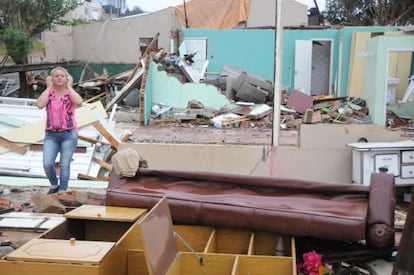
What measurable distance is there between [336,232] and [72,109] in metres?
3.06

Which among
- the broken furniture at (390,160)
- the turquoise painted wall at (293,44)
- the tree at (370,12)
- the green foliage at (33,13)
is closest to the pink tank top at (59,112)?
the broken furniture at (390,160)

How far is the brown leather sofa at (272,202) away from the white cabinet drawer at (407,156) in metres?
2.70

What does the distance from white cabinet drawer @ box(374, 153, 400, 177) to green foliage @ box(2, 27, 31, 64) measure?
486 inches

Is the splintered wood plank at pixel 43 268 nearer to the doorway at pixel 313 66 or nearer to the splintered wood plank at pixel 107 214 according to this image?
the splintered wood plank at pixel 107 214

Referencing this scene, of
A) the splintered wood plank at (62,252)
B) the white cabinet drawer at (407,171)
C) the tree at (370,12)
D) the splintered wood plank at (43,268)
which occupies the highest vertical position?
the tree at (370,12)

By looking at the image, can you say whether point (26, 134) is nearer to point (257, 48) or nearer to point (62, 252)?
point (62, 252)

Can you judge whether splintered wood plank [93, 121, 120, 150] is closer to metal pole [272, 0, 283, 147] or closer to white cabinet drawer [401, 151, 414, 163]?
metal pole [272, 0, 283, 147]

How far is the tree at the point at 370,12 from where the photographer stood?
2170 cm

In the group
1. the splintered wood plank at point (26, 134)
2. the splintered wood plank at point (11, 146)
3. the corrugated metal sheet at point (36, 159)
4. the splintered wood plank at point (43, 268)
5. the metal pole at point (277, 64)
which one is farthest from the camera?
the splintered wood plank at point (26, 134)

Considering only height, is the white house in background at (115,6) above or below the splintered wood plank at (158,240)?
above

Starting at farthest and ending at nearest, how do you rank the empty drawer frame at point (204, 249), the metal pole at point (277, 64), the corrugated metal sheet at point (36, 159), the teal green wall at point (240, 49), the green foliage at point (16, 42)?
the teal green wall at point (240, 49) < the green foliage at point (16, 42) < the corrugated metal sheet at point (36, 159) < the metal pole at point (277, 64) < the empty drawer frame at point (204, 249)

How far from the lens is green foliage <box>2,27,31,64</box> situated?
1544 centimetres

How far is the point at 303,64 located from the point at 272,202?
41.3 ft

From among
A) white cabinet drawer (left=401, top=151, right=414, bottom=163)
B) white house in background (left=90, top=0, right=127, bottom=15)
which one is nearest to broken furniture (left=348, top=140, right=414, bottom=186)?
white cabinet drawer (left=401, top=151, right=414, bottom=163)
